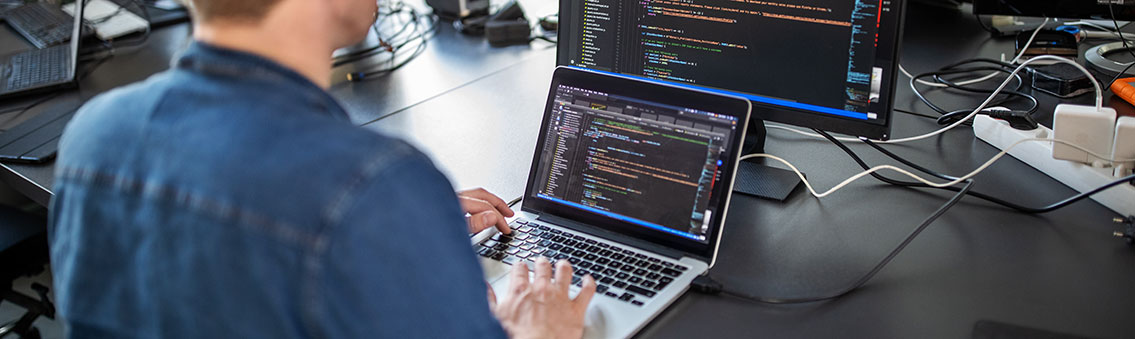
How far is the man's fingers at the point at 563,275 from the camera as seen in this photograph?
2.97 ft

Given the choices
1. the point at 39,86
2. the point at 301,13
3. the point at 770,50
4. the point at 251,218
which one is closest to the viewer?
the point at 251,218

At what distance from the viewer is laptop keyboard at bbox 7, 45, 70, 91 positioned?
190 centimetres

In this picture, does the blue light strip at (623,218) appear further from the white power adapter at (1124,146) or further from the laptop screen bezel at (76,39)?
the laptop screen bezel at (76,39)

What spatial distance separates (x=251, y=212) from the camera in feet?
1.85

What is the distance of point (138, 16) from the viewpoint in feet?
7.81

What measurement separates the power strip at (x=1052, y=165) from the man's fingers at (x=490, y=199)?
2.59 feet

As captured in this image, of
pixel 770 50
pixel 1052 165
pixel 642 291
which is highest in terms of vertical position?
pixel 770 50

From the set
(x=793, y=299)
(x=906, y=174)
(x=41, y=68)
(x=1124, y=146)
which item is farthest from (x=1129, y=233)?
(x=41, y=68)

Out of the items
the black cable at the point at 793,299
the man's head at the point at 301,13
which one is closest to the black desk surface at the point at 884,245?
the black cable at the point at 793,299

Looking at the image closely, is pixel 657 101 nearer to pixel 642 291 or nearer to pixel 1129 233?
pixel 642 291

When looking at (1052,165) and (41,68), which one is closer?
(1052,165)

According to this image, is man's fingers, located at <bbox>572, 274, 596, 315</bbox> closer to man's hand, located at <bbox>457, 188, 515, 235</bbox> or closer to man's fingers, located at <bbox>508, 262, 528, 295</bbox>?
man's fingers, located at <bbox>508, 262, 528, 295</bbox>

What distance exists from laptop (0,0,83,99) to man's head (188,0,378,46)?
149 cm

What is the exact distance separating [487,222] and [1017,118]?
866 millimetres
